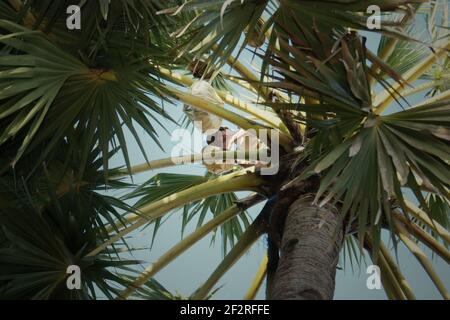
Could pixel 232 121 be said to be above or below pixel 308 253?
above

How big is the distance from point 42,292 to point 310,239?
4.62 feet

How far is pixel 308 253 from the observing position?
148 inches

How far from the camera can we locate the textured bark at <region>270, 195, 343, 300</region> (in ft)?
11.6

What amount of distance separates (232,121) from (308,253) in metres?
1.25

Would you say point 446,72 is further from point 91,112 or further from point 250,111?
point 91,112

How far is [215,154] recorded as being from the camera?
191 inches

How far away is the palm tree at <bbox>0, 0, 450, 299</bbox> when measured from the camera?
3.50 meters

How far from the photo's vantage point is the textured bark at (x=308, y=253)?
353 centimetres

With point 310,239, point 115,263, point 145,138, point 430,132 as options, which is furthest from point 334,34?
point 145,138

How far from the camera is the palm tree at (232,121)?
3498mm

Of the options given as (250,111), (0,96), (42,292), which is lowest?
(42,292)

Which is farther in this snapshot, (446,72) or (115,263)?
(446,72)

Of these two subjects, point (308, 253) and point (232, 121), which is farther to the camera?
point (232, 121)
